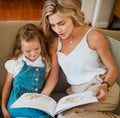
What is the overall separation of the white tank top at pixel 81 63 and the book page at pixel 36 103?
0.22 meters

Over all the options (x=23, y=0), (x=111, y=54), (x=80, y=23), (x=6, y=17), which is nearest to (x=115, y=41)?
(x=111, y=54)

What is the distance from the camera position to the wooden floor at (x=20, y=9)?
11.1 feet

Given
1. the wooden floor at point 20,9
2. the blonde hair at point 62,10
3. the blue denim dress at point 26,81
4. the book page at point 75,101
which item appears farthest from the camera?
the wooden floor at point 20,9

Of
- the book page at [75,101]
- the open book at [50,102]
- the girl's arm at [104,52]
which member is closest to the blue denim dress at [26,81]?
the open book at [50,102]

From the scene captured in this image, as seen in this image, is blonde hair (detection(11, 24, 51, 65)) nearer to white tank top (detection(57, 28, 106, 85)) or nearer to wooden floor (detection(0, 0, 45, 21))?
white tank top (detection(57, 28, 106, 85))

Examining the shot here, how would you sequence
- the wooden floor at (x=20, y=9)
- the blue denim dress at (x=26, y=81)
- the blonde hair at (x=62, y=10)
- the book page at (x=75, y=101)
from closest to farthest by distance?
the book page at (x=75, y=101), the blonde hair at (x=62, y=10), the blue denim dress at (x=26, y=81), the wooden floor at (x=20, y=9)

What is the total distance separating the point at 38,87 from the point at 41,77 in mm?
60

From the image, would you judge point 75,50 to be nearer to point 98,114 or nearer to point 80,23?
point 80,23

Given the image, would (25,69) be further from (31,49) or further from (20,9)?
(20,9)

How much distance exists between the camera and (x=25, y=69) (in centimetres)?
147

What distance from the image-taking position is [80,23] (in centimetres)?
143

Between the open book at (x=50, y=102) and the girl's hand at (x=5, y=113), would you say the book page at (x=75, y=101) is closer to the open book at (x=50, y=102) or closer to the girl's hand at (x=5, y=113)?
the open book at (x=50, y=102)

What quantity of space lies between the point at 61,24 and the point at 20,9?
2369 mm

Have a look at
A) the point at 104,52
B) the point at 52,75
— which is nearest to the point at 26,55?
the point at 52,75
